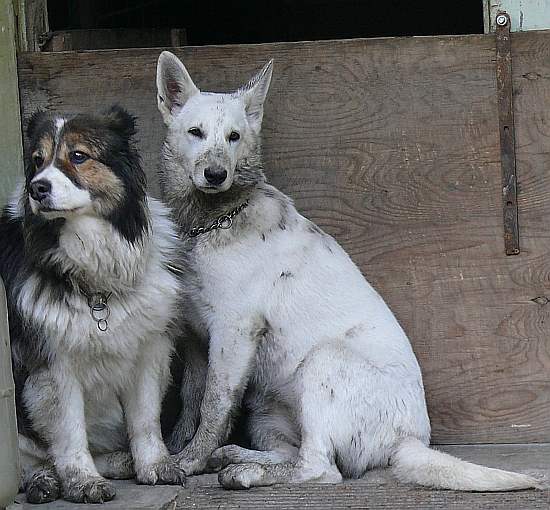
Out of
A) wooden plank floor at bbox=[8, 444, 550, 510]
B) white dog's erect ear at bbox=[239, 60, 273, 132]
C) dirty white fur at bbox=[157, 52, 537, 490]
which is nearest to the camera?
wooden plank floor at bbox=[8, 444, 550, 510]

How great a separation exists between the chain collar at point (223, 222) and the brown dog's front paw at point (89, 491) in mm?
1024

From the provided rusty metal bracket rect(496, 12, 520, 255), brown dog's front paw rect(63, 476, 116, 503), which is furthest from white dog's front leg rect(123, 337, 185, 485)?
rusty metal bracket rect(496, 12, 520, 255)

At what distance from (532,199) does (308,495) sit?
5.08ft

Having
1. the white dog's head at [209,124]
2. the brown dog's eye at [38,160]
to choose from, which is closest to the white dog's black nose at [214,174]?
the white dog's head at [209,124]

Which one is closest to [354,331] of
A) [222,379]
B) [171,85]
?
[222,379]

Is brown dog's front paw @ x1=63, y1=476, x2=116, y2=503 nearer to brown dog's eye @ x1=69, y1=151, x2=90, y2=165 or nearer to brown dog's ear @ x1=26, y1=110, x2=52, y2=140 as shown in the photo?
brown dog's eye @ x1=69, y1=151, x2=90, y2=165

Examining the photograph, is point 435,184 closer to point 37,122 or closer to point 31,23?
point 37,122

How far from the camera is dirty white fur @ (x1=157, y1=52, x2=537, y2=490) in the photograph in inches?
150

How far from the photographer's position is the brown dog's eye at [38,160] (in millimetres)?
3528

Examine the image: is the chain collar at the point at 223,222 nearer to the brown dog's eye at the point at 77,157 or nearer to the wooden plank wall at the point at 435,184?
the wooden plank wall at the point at 435,184

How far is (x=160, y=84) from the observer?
13.7ft

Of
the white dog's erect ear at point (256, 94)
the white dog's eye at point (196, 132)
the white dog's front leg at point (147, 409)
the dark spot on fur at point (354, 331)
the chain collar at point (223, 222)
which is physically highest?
the white dog's erect ear at point (256, 94)

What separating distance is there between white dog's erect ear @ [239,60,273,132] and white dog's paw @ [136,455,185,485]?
135cm

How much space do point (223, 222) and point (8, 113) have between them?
1067mm
